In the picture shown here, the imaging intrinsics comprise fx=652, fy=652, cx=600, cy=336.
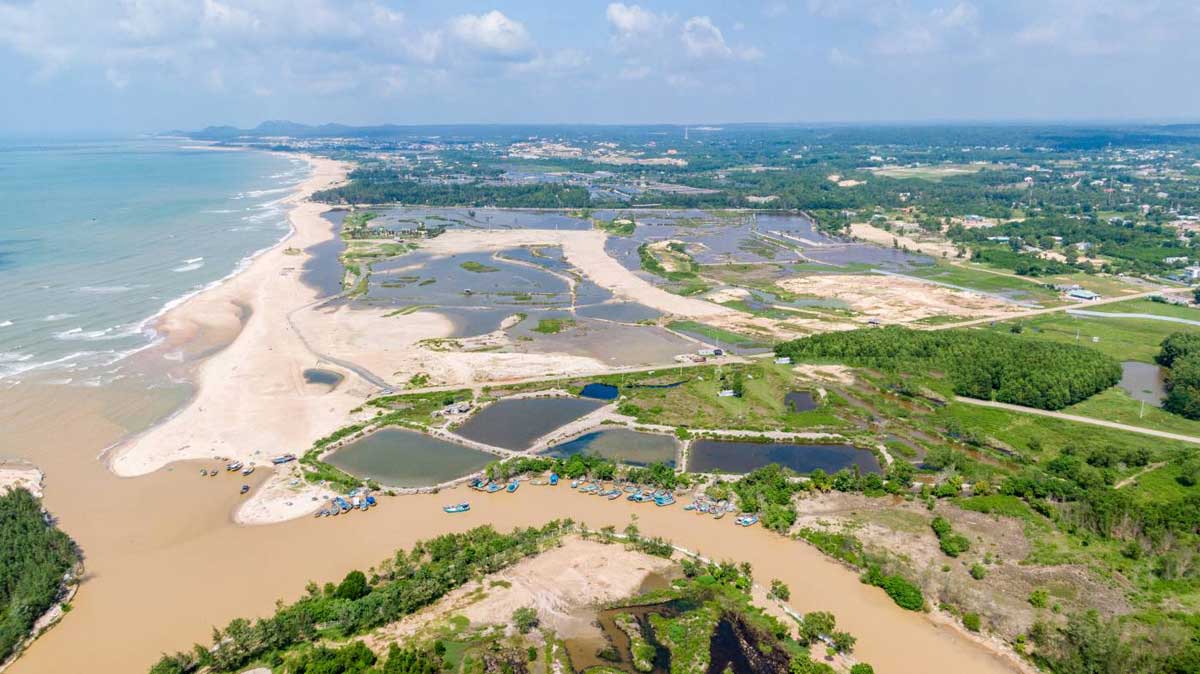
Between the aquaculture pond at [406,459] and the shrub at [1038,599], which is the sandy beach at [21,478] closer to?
Answer: the aquaculture pond at [406,459]

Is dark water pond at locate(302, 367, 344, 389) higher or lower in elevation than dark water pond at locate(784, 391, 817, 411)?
higher

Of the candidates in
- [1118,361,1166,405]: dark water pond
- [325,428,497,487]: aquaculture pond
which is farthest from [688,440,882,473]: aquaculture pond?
[1118,361,1166,405]: dark water pond

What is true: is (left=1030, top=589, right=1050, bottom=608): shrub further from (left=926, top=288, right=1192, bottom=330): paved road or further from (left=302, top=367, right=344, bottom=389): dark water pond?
(left=302, top=367, right=344, bottom=389): dark water pond

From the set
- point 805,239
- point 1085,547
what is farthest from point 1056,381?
point 805,239

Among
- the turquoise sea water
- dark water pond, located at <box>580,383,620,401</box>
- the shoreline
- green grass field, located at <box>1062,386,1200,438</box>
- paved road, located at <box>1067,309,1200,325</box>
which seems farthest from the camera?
paved road, located at <box>1067,309,1200,325</box>

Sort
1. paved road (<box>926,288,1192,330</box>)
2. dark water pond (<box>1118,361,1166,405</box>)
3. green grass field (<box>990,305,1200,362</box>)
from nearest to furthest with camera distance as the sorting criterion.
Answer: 1. dark water pond (<box>1118,361,1166,405</box>)
2. green grass field (<box>990,305,1200,362</box>)
3. paved road (<box>926,288,1192,330</box>)

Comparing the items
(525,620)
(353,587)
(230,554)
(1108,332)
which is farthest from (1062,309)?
(230,554)

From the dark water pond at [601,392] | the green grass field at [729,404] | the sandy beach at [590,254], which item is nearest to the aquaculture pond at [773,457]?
the green grass field at [729,404]
